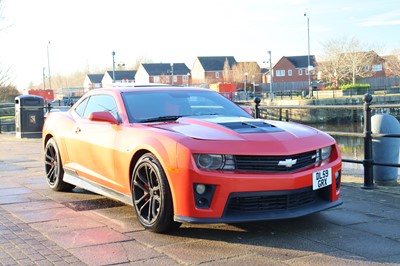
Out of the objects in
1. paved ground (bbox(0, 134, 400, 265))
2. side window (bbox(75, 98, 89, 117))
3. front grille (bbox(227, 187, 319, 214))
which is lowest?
paved ground (bbox(0, 134, 400, 265))

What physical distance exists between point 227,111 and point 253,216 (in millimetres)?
1881

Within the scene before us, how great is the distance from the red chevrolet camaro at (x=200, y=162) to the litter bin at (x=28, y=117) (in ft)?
42.0

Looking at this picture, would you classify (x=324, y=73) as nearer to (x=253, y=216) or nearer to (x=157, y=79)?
(x=157, y=79)

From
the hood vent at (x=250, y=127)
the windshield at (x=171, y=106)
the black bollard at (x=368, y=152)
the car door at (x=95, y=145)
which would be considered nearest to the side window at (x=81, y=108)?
the car door at (x=95, y=145)

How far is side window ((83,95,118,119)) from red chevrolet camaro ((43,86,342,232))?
0.12 ft

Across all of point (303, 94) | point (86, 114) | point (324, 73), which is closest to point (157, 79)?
point (324, 73)

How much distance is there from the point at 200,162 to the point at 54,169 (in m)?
3.46

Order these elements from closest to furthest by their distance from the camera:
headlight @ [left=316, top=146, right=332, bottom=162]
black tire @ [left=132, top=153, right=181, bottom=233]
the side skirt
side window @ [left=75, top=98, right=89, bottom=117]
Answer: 1. black tire @ [left=132, top=153, right=181, bottom=233]
2. headlight @ [left=316, top=146, right=332, bottom=162]
3. the side skirt
4. side window @ [left=75, top=98, right=89, bottom=117]

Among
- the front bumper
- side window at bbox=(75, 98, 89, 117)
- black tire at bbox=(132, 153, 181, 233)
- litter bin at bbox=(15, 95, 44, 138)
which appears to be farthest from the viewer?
litter bin at bbox=(15, 95, 44, 138)

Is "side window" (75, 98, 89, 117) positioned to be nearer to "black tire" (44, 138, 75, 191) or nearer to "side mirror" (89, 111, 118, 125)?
"black tire" (44, 138, 75, 191)

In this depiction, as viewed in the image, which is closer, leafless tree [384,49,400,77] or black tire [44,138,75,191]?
black tire [44,138,75,191]

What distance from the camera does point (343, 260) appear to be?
3846 millimetres

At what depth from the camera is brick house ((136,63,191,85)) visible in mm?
102312

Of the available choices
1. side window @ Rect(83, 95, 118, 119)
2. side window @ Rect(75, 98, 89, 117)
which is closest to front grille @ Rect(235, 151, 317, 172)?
side window @ Rect(83, 95, 118, 119)
